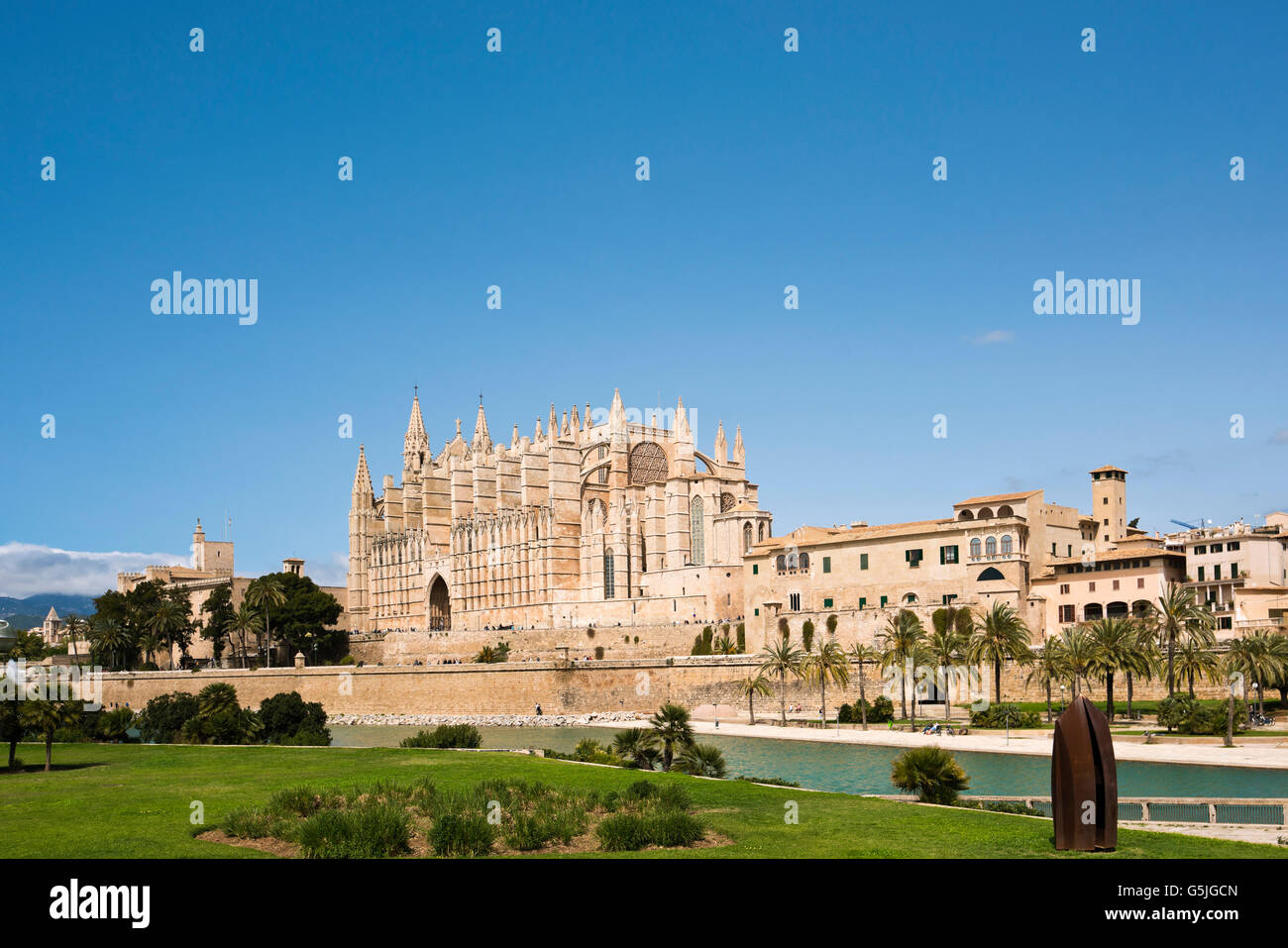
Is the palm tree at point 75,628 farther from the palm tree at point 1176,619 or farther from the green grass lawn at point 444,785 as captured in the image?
the palm tree at point 1176,619

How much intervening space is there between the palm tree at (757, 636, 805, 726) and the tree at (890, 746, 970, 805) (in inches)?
1176

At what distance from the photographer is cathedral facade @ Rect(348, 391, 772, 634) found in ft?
252

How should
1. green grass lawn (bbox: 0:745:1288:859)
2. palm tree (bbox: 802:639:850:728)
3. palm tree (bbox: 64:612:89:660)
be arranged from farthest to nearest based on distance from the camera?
1. palm tree (bbox: 64:612:89:660)
2. palm tree (bbox: 802:639:850:728)
3. green grass lawn (bbox: 0:745:1288:859)

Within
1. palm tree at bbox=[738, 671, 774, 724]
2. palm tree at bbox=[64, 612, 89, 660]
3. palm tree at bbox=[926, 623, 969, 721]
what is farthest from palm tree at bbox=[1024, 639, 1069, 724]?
palm tree at bbox=[64, 612, 89, 660]

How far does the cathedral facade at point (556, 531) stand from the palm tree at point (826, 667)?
1490cm

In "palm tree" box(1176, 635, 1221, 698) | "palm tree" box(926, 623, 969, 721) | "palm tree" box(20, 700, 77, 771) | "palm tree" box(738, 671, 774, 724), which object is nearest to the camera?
"palm tree" box(20, 700, 77, 771)

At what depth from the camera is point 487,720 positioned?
66.1 meters

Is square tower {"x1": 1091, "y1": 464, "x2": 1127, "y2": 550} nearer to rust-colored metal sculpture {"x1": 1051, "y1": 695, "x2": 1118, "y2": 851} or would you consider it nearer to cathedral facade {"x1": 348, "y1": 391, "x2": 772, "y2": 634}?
cathedral facade {"x1": 348, "y1": 391, "x2": 772, "y2": 634}

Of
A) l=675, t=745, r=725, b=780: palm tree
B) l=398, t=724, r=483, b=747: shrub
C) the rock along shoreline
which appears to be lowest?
the rock along shoreline

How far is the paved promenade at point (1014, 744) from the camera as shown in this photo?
3481 centimetres

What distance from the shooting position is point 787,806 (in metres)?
21.0

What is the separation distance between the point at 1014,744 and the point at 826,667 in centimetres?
1352

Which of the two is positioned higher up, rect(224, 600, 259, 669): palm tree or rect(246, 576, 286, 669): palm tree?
rect(246, 576, 286, 669): palm tree
